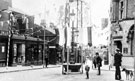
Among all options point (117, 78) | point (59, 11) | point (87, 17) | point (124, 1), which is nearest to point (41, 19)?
point (87, 17)

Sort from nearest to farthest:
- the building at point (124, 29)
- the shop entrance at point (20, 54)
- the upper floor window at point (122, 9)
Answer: the building at point (124, 29) < the upper floor window at point (122, 9) < the shop entrance at point (20, 54)

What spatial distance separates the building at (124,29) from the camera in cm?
3052

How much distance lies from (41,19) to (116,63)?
48269 millimetres

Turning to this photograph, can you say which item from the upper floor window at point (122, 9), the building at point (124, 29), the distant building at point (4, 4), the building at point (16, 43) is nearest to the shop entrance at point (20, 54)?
the building at point (16, 43)

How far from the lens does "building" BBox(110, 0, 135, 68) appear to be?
30.5 metres

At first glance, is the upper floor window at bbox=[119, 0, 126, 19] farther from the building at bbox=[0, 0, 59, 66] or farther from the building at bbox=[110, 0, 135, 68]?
the building at bbox=[0, 0, 59, 66]

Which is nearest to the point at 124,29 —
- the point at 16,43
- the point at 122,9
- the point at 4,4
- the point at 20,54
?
the point at 122,9

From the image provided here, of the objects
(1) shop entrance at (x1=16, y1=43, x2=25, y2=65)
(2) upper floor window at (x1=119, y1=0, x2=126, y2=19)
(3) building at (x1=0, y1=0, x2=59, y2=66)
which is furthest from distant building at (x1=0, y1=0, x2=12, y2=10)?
(2) upper floor window at (x1=119, y1=0, x2=126, y2=19)

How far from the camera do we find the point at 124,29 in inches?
1245

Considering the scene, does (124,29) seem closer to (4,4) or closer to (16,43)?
(16,43)

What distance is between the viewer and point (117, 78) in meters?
17.1

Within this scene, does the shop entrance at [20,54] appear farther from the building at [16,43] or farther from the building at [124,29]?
the building at [124,29]

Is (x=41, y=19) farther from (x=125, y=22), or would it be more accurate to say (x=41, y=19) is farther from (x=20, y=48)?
(x=125, y=22)

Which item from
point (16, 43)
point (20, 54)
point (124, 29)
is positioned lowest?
point (20, 54)
